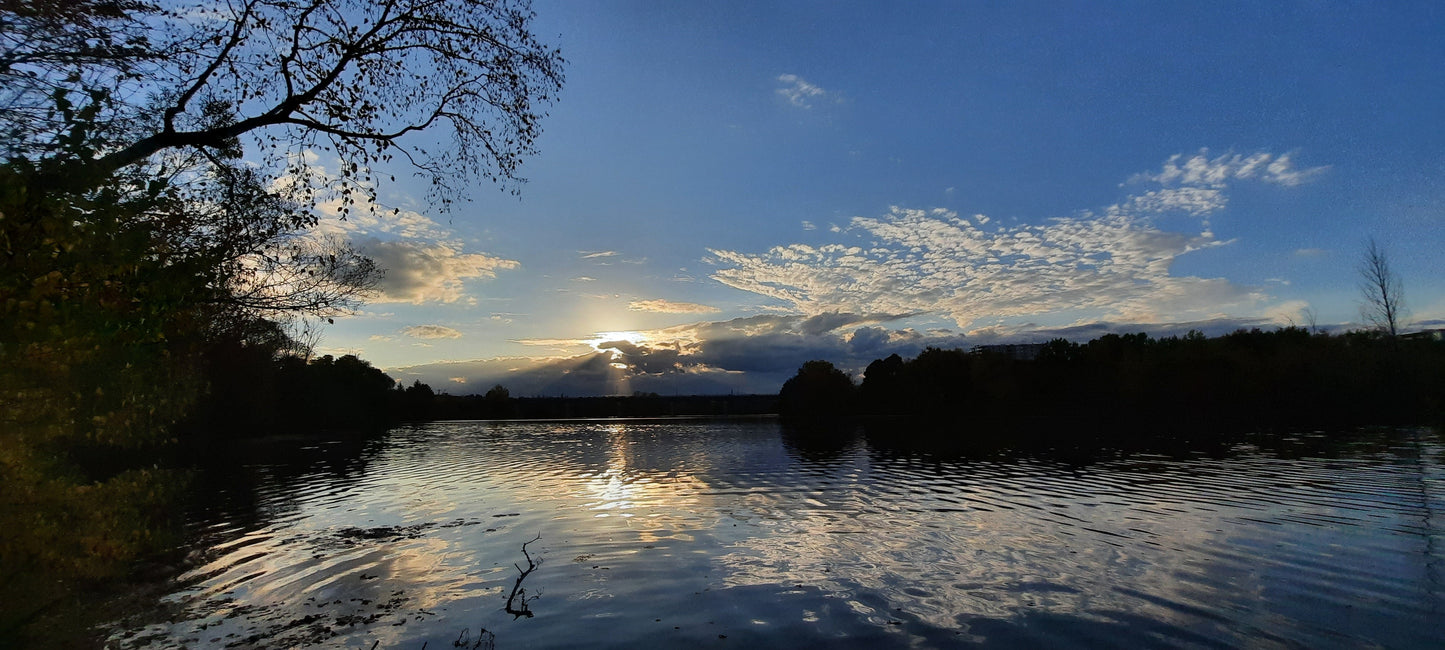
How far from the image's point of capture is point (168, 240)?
1270cm

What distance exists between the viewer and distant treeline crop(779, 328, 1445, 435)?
9406 centimetres

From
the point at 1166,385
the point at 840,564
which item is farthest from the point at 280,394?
the point at 1166,385

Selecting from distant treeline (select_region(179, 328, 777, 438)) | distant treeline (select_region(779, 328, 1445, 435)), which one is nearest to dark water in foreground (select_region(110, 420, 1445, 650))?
distant treeline (select_region(179, 328, 777, 438))

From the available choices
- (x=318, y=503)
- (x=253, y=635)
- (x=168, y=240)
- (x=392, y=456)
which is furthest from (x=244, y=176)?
(x=392, y=456)

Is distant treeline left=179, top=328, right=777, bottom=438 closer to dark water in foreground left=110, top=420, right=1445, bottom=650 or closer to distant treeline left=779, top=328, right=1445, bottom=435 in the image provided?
dark water in foreground left=110, top=420, right=1445, bottom=650

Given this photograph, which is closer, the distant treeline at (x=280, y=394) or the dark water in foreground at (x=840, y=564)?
the dark water in foreground at (x=840, y=564)

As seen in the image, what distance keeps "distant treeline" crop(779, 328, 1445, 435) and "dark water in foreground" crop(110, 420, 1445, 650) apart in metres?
64.0

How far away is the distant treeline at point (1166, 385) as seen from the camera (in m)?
94.1

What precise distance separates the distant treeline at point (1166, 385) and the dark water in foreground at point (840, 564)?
210ft

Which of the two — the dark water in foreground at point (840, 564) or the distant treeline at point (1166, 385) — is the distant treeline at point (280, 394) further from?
the distant treeline at point (1166, 385)

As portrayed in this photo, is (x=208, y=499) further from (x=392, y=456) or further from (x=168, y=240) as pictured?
(x=392, y=456)

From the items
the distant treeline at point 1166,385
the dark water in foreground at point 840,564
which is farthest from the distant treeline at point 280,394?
the distant treeline at point 1166,385

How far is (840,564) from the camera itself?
1800cm

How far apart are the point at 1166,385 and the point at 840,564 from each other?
140265mm
